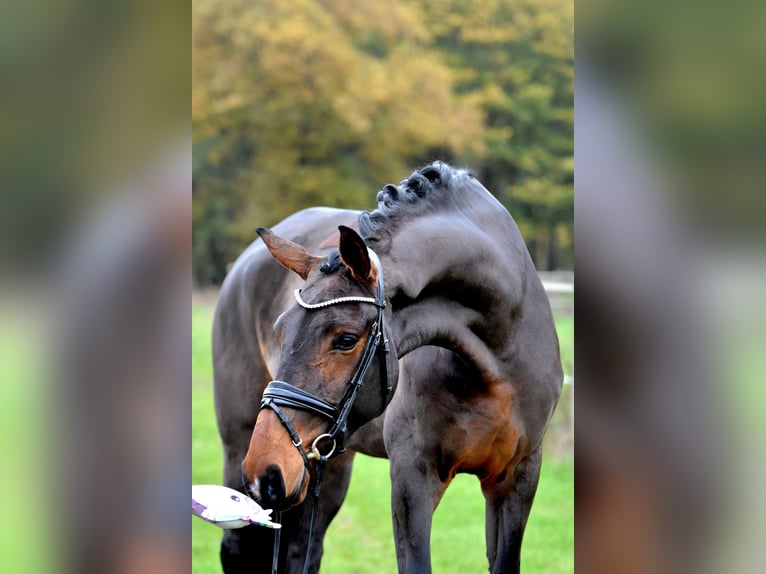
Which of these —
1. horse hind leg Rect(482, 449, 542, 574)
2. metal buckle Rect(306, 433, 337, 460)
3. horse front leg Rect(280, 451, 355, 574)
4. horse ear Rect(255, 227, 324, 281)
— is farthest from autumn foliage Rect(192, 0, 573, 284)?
metal buckle Rect(306, 433, 337, 460)

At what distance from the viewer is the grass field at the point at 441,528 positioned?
5.56 meters

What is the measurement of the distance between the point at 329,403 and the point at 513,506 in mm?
1266

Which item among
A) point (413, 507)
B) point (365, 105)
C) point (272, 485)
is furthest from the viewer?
point (365, 105)

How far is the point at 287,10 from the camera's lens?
665 inches

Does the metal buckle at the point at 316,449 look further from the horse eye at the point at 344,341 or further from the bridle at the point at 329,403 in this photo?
the horse eye at the point at 344,341

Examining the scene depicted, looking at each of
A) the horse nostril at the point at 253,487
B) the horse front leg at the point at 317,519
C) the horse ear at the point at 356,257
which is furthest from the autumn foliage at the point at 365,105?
the horse nostril at the point at 253,487

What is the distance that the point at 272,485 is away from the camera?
2.36 meters

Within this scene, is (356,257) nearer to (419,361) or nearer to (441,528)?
(419,361)

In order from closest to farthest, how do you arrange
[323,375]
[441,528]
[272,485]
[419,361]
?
[272,485], [323,375], [419,361], [441,528]

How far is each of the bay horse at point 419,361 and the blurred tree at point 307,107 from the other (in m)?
14.1

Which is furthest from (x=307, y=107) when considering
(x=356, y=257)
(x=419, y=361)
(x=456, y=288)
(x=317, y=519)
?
(x=356, y=257)
